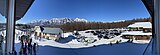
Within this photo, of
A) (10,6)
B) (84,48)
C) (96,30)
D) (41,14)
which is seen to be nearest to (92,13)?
(96,30)

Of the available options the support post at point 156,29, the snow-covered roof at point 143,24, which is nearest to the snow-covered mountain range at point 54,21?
the snow-covered roof at point 143,24

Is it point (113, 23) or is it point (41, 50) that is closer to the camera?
point (113, 23)

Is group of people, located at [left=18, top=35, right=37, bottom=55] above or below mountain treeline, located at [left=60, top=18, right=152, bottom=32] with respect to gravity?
below

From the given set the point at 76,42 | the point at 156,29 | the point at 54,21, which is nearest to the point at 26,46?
the point at 54,21

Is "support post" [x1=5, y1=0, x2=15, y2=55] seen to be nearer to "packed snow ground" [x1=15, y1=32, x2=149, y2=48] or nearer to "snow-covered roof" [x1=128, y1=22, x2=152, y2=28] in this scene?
"packed snow ground" [x1=15, y1=32, x2=149, y2=48]

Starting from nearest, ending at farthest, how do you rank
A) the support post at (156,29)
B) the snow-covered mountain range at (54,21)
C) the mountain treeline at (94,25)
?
the support post at (156,29), the mountain treeline at (94,25), the snow-covered mountain range at (54,21)

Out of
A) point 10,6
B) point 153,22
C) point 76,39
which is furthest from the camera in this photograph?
point 10,6

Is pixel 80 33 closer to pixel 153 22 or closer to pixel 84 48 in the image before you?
pixel 84 48

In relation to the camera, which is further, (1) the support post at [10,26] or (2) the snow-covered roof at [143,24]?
(1) the support post at [10,26]

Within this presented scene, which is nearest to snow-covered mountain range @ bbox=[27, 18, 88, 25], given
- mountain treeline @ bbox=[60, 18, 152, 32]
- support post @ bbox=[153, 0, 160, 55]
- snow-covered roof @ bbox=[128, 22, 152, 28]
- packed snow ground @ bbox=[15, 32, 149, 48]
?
mountain treeline @ bbox=[60, 18, 152, 32]

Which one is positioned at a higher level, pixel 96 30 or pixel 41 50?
pixel 96 30

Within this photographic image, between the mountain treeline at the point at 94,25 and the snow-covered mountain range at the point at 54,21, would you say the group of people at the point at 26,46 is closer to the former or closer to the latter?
the snow-covered mountain range at the point at 54,21
